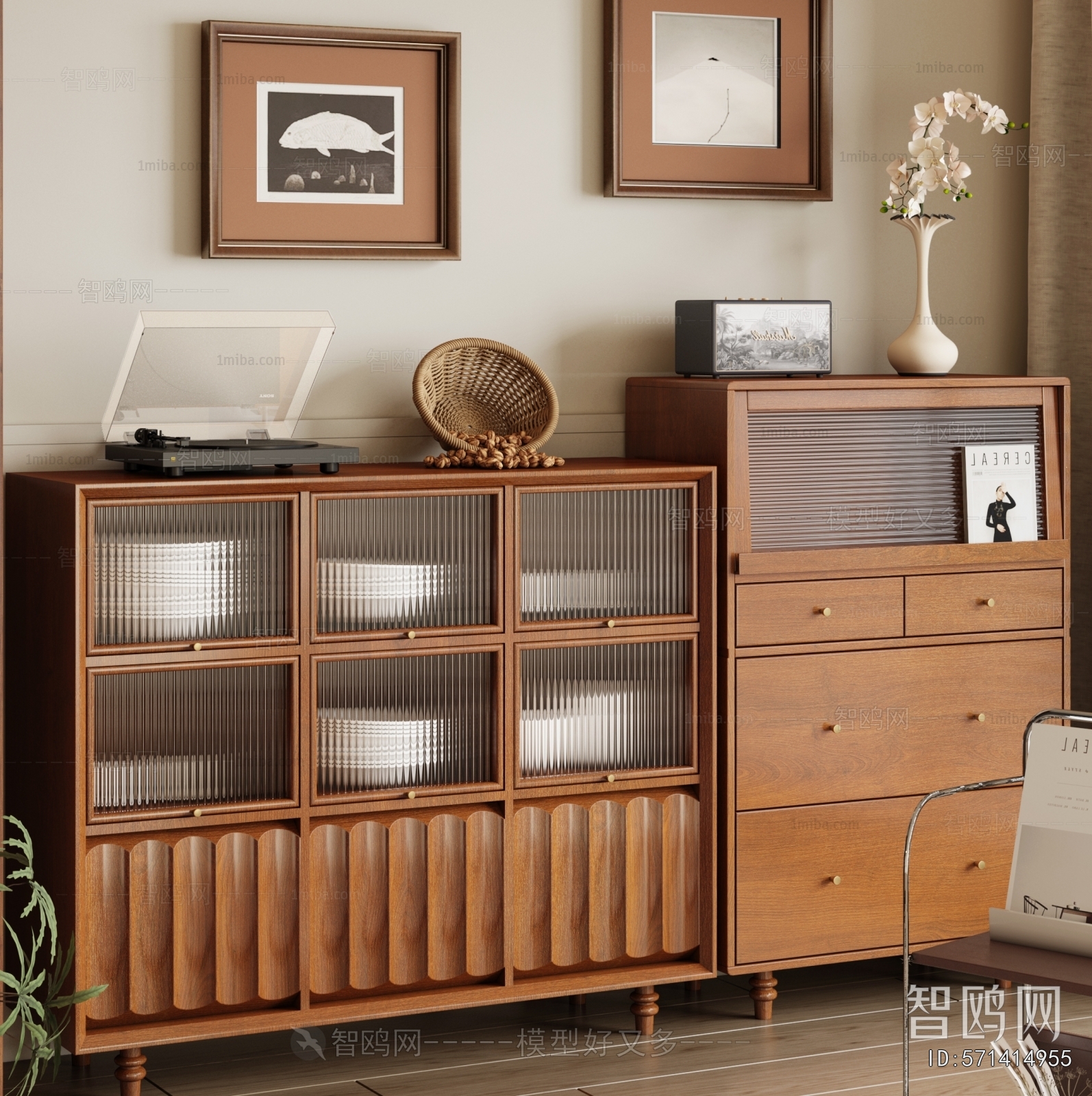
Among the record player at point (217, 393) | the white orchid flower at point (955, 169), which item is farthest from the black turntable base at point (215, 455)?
the white orchid flower at point (955, 169)

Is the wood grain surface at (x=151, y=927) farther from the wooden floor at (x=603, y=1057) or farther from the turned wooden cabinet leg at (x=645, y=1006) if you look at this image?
the turned wooden cabinet leg at (x=645, y=1006)

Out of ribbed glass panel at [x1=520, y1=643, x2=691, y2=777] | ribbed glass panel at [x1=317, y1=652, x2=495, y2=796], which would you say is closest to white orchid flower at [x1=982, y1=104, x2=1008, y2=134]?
ribbed glass panel at [x1=520, y1=643, x2=691, y2=777]

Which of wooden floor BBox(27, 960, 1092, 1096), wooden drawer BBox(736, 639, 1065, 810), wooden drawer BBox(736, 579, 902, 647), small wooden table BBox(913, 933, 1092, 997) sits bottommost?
wooden floor BBox(27, 960, 1092, 1096)

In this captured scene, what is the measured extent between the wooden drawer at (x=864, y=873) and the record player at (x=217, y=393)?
47.5 inches

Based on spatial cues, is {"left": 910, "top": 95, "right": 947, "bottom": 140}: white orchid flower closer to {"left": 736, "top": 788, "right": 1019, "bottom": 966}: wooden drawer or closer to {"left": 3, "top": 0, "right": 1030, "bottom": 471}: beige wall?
{"left": 3, "top": 0, "right": 1030, "bottom": 471}: beige wall

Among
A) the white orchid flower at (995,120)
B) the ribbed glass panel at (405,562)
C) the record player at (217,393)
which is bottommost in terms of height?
the ribbed glass panel at (405,562)

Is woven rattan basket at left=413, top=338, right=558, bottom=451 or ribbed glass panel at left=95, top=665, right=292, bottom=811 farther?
woven rattan basket at left=413, top=338, right=558, bottom=451

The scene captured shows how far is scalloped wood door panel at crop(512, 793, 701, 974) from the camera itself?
3.27 metres

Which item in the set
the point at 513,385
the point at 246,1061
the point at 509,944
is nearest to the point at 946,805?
the point at 509,944

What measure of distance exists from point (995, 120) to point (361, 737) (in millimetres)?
1992

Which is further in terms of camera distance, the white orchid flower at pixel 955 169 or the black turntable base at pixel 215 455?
the white orchid flower at pixel 955 169

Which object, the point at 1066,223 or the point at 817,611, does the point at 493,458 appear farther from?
the point at 1066,223

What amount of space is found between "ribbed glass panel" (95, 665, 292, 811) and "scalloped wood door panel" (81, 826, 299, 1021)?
86 millimetres

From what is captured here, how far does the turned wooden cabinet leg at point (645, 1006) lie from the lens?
3412 millimetres
